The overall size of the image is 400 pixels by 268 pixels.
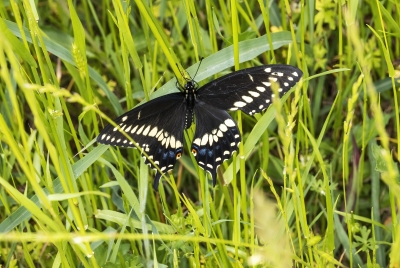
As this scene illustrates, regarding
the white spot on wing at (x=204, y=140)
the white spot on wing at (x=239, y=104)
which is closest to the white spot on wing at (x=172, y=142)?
the white spot on wing at (x=204, y=140)

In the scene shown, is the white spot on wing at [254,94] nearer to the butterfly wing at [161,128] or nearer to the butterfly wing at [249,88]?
the butterfly wing at [249,88]

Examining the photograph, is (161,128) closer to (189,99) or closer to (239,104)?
(189,99)

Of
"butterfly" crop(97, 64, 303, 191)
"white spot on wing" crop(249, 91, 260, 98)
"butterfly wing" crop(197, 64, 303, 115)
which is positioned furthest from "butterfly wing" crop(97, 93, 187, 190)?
"white spot on wing" crop(249, 91, 260, 98)

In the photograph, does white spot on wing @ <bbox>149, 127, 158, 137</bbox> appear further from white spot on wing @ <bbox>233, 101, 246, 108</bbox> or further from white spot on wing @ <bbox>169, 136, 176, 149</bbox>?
white spot on wing @ <bbox>233, 101, 246, 108</bbox>

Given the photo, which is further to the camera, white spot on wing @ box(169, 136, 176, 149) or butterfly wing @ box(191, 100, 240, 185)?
white spot on wing @ box(169, 136, 176, 149)

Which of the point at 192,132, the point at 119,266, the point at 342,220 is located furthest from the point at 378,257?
the point at 119,266
